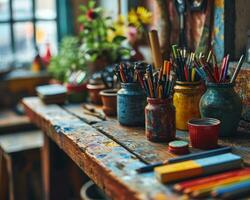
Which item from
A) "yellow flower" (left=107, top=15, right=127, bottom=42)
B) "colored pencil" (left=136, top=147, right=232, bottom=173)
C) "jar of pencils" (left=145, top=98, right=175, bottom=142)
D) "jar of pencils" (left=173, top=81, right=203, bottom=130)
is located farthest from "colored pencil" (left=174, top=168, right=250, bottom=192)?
"yellow flower" (left=107, top=15, right=127, bottom=42)

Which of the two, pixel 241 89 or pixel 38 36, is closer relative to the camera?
pixel 241 89

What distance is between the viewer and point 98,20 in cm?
253

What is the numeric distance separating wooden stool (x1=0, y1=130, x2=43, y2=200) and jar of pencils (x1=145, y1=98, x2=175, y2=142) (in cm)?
122

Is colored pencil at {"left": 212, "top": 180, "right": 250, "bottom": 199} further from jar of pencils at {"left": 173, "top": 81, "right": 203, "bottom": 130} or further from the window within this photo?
the window

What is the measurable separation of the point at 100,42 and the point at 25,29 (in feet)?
3.61

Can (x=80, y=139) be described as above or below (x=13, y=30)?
below

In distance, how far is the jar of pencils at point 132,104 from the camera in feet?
5.81

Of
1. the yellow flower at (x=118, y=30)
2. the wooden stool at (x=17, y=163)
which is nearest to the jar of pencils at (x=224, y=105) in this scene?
the yellow flower at (x=118, y=30)

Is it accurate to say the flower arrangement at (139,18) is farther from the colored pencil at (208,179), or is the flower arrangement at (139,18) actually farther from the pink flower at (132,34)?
the colored pencil at (208,179)

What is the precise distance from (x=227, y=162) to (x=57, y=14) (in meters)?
2.41

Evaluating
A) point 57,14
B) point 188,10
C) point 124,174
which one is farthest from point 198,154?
point 57,14

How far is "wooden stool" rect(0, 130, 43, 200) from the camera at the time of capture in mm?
2605

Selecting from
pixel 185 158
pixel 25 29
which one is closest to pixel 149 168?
pixel 185 158

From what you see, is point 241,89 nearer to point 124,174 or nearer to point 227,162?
point 227,162
